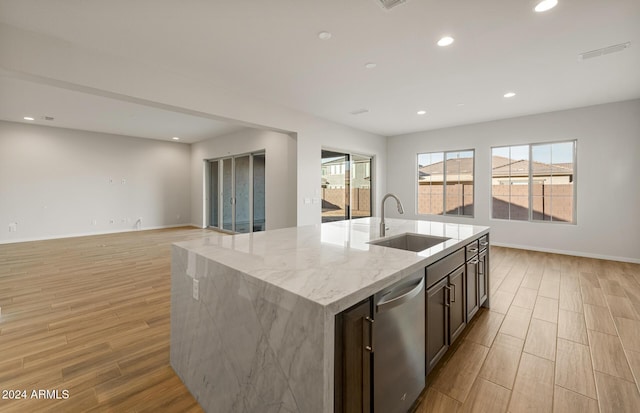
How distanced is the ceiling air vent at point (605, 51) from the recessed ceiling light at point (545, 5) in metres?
1.31

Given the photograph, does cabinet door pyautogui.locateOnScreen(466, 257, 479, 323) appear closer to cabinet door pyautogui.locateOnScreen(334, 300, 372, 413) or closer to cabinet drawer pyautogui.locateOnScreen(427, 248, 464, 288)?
cabinet drawer pyautogui.locateOnScreen(427, 248, 464, 288)

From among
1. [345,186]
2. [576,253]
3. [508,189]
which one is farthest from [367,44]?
[576,253]

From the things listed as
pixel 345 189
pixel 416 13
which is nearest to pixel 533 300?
pixel 416 13

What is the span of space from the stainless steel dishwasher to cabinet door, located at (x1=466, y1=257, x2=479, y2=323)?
3.13 ft

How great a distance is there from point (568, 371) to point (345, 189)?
525 cm

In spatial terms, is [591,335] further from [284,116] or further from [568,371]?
[284,116]

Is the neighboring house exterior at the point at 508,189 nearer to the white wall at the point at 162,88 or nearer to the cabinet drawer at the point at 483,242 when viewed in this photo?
Answer: the white wall at the point at 162,88

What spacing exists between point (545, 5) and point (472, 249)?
6.92 ft

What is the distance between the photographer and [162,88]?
3.43m

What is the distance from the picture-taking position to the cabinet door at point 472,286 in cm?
229

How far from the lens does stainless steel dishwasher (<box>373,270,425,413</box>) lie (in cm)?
121

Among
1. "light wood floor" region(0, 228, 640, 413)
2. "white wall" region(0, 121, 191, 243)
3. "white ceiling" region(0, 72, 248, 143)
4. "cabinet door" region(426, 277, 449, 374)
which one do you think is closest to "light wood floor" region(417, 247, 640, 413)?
"light wood floor" region(0, 228, 640, 413)

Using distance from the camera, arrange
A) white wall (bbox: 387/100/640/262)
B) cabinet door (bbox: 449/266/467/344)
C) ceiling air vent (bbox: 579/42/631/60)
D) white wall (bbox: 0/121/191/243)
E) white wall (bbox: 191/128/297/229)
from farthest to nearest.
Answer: white wall (bbox: 0/121/191/243)
white wall (bbox: 191/128/297/229)
white wall (bbox: 387/100/640/262)
ceiling air vent (bbox: 579/42/631/60)
cabinet door (bbox: 449/266/467/344)

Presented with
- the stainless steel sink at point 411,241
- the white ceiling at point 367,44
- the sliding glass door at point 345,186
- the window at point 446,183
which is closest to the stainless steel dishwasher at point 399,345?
the stainless steel sink at point 411,241
